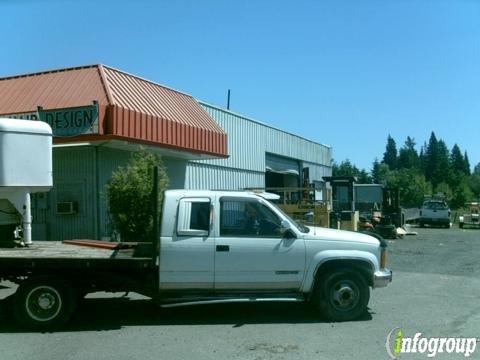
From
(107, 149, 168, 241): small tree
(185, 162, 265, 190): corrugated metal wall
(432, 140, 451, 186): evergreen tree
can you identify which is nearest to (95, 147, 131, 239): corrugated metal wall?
(107, 149, 168, 241): small tree

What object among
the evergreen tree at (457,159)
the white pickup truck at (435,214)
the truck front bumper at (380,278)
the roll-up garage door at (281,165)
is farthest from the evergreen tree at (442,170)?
the truck front bumper at (380,278)

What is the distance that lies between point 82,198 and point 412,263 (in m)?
9.60

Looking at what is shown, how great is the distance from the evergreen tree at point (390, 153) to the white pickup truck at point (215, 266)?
15877 cm

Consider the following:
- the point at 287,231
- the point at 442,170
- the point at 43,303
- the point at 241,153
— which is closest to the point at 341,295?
the point at 287,231

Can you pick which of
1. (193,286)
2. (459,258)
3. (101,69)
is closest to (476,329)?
(193,286)

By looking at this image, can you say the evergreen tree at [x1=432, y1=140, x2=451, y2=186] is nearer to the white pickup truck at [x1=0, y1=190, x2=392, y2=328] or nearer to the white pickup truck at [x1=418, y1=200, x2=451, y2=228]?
the white pickup truck at [x1=418, y1=200, x2=451, y2=228]

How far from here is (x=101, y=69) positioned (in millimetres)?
17094

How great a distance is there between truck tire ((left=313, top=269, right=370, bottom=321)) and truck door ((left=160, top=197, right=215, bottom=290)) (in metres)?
1.68

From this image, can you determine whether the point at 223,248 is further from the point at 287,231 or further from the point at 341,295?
the point at 341,295

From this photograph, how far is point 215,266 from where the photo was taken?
8.21 m

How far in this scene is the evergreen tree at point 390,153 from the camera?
16255 centimetres

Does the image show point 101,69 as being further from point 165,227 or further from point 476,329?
point 476,329

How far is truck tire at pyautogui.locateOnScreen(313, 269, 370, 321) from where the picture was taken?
845cm

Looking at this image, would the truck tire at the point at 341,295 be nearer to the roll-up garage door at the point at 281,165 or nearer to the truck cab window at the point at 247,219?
the truck cab window at the point at 247,219
